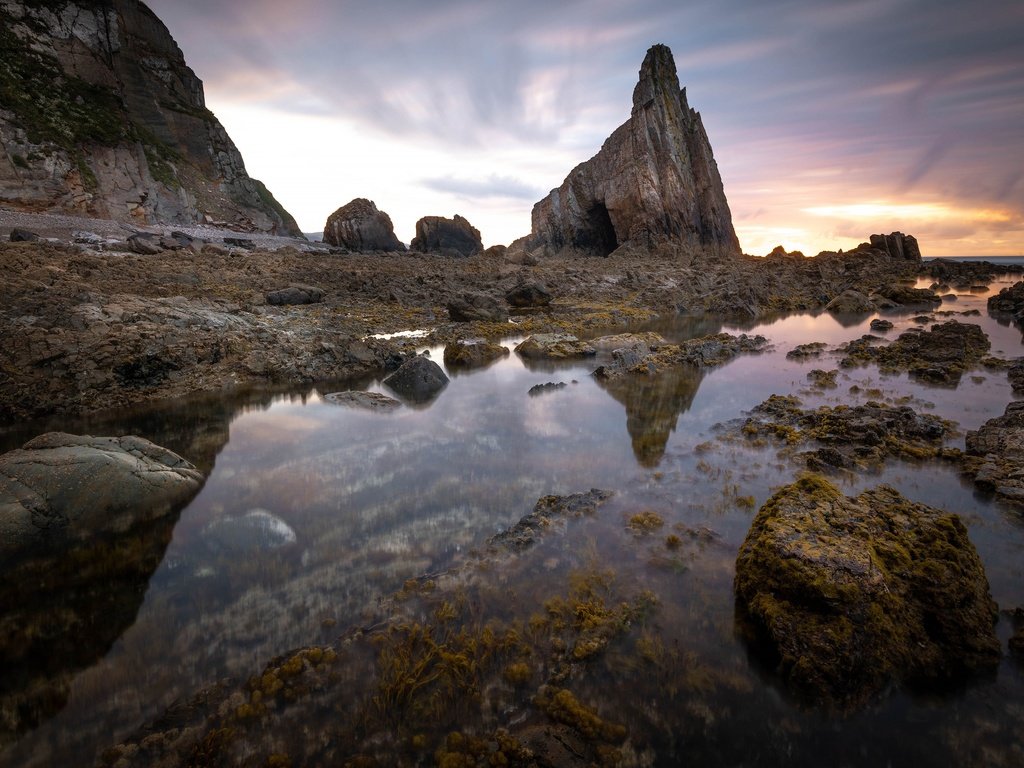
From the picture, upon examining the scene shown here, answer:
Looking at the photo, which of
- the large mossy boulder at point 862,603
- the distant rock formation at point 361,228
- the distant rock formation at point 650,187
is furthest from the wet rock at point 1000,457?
the distant rock formation at point 361,228

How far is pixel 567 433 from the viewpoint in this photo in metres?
10.9

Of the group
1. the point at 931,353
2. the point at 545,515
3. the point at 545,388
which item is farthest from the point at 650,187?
the point at 545,515

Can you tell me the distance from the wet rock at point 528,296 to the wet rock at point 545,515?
2485cm

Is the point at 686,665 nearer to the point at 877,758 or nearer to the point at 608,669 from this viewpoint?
the point at 608,669

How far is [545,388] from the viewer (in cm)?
1452

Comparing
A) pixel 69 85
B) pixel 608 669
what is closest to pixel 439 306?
pixel 608 669

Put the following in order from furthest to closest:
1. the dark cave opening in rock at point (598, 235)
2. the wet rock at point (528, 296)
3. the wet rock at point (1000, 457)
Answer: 1. the dark cave opening in rock at point (598, 235)
2. the wet rock at point (528, 296)
3. the wet rock at point (1000, 457)

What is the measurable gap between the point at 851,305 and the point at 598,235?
42647 millimetres

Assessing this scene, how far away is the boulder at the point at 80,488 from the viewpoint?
6.37 metres

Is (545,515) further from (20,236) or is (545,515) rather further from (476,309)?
(20,236)

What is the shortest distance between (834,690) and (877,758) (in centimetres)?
54

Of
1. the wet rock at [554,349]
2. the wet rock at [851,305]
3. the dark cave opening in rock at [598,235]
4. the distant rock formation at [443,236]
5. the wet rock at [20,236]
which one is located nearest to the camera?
the wet rock at [554,349]

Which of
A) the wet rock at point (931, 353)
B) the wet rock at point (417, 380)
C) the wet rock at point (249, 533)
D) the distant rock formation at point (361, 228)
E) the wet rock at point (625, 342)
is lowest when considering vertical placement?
the wet rock at point (249, 533)

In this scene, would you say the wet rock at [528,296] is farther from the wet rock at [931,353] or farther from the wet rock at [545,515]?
the wet rock at [545,515]
